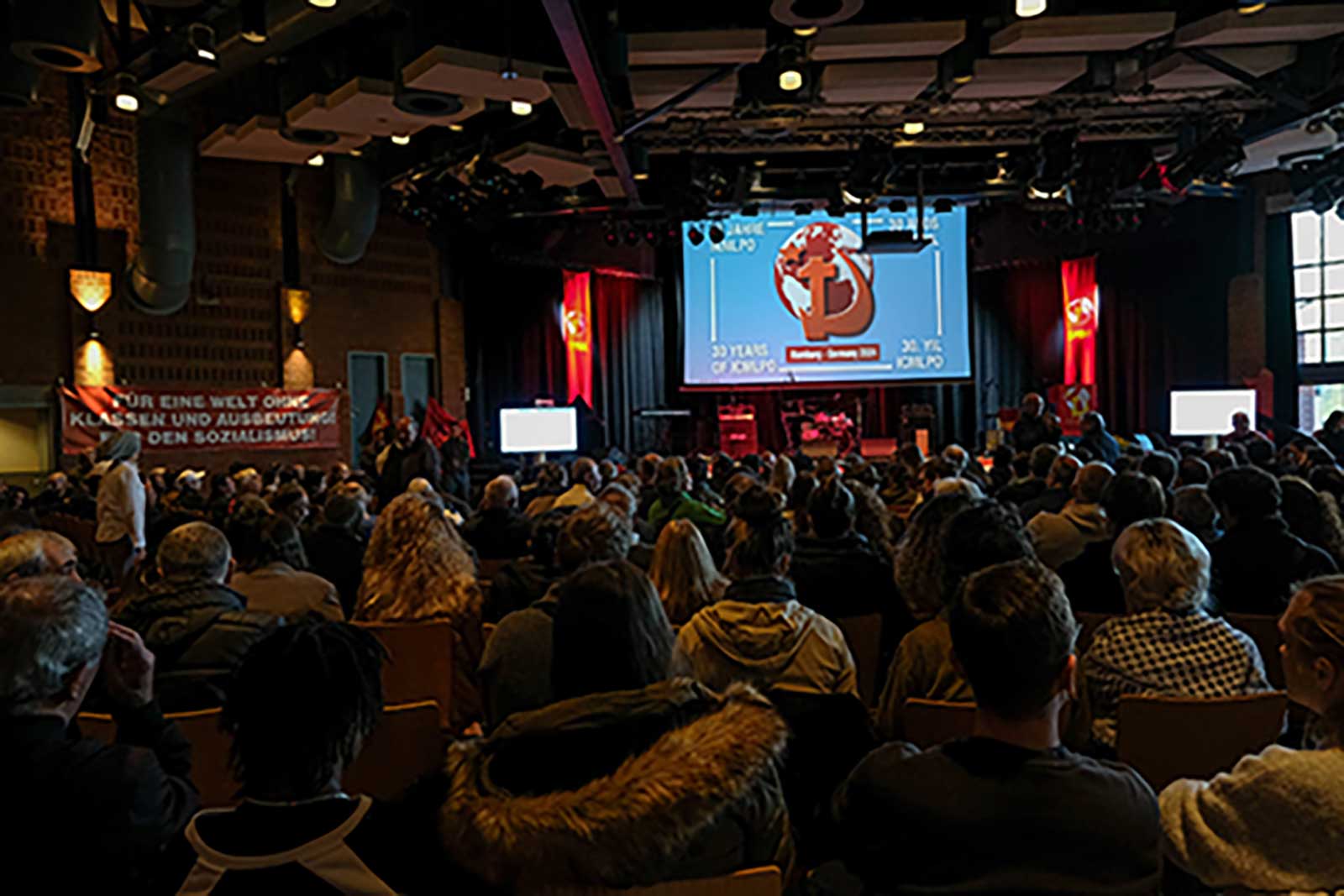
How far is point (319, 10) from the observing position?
7.19m

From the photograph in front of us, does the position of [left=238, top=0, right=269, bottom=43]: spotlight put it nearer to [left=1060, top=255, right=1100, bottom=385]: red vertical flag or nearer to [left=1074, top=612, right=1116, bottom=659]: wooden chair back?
[left=1074, top=612, right=1116, bottom=659]: wooden chair back

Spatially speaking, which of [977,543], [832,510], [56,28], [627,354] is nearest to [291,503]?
[832,510]

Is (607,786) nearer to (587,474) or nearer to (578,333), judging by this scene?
(587,474)

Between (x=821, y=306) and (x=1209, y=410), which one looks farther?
(x=821, y=306)

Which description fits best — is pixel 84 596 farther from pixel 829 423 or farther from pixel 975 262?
pixel 975 262

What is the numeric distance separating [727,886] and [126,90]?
8.83 meters

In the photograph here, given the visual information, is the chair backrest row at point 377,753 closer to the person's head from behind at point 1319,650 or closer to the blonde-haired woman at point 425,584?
the blonde-haired woman at point 425,584

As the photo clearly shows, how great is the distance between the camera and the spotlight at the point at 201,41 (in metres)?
6.94

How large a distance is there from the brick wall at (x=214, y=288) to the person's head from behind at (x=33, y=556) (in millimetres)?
9272

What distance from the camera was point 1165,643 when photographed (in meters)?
2.33

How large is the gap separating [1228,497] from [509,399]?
12.7 m

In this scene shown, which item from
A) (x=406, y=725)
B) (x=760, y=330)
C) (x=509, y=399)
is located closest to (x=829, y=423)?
(x=760, y=330)

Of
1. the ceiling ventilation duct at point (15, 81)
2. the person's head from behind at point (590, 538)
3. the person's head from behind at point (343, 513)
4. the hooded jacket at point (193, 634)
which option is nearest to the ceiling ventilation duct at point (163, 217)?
the ceiling ventilation duct at point (15, 81)

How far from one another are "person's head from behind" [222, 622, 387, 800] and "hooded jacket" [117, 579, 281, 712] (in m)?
1.18
